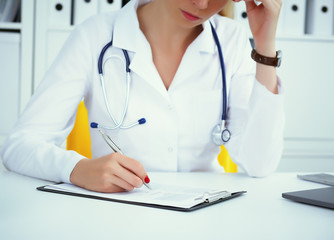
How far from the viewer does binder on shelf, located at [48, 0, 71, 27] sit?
2.07m

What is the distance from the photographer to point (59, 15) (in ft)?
6.81

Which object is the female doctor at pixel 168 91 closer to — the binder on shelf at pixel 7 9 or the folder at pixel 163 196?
the folder at pixel 163 196

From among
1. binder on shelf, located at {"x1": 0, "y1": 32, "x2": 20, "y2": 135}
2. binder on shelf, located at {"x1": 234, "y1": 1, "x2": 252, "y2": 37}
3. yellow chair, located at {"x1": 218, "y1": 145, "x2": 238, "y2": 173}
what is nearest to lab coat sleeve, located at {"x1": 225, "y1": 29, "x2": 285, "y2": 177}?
yellow chair, located at {"x1": 218, "y1": 145, "x2": 238, "y2": 173}

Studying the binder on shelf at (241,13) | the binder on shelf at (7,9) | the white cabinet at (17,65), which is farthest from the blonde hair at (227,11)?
the binder on shelf at (7,9)

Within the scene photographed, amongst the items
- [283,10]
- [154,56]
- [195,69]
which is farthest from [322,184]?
[283,10]

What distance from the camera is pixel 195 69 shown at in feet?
4.19

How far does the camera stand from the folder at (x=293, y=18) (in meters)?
2.15

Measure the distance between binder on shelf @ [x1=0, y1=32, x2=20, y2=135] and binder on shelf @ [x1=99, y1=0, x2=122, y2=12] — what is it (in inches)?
16.0

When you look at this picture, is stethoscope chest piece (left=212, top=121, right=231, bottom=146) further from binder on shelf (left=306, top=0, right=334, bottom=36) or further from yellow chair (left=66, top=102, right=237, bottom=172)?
binder on shelf (left=306, top=0, right=334, bottom=36)

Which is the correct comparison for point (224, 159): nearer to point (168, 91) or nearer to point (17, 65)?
point (168, 91)

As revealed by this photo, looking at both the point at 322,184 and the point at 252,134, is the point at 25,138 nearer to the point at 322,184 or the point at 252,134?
the point at 252,134

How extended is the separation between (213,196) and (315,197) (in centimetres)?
19

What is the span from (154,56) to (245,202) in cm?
61

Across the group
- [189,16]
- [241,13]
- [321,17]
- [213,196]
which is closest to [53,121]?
→ [189,16]
